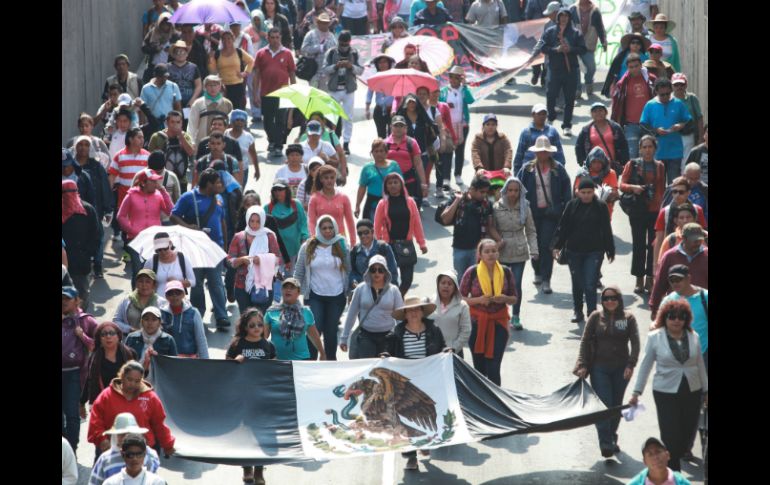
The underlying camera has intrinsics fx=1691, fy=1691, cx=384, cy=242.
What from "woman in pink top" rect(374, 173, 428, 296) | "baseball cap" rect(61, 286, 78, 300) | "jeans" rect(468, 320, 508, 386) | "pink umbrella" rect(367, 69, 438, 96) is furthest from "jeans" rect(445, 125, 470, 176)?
"baseball cap" rect(61, 286, 78, 300)

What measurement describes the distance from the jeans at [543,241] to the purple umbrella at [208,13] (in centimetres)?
821

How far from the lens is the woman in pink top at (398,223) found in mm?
18469

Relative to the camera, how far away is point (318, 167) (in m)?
19.3

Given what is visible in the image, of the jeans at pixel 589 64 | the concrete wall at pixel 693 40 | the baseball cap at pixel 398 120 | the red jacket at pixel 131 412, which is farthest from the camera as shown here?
the jeans at pixel 589 64

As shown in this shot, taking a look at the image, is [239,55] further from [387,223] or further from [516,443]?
[516,443]

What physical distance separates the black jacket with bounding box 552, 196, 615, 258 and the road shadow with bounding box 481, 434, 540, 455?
2993 mm

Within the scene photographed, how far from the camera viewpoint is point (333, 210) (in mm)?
18812

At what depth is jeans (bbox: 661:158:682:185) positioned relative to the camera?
72.4 ft

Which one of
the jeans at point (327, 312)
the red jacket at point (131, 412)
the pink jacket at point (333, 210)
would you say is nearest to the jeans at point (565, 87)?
the pink jacket at point (333, 210)

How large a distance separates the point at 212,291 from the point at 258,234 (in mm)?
949

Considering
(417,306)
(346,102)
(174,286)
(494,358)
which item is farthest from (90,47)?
(417,306)

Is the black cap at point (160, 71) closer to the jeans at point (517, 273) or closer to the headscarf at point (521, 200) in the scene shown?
the headscarf at point (521, 200)

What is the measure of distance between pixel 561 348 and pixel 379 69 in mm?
8278
